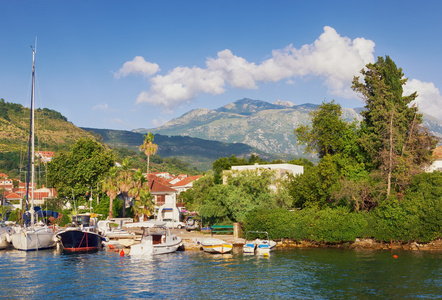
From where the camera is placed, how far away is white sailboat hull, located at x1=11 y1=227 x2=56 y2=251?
48.3 m

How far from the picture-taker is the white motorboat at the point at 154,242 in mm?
43938

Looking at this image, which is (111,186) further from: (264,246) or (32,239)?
(264,246)

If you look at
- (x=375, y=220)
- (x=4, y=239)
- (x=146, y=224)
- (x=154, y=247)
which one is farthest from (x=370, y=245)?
(x=4, y=239)

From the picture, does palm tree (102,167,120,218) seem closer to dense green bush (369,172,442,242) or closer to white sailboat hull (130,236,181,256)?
white sailboat hull (130,236,181,256)

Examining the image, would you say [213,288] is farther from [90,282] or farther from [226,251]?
[226,251]

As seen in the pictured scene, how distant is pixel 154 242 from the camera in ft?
152

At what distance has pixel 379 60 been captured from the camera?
58.9 metres

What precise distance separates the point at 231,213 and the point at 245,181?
4918 mm

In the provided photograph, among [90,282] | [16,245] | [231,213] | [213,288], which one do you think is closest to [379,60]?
[231,213]

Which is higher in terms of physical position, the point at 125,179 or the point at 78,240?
the point at 125,179

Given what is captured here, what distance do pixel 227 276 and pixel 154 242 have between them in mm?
15876

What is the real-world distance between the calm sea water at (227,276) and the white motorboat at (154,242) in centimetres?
137

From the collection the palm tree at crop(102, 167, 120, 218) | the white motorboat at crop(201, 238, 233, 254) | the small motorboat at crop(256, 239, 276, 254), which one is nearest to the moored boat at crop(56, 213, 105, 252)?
the white motorboat at crop(201, 238, 233, 254)

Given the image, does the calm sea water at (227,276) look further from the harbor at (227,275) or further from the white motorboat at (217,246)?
the white motorboat at (217,246)
